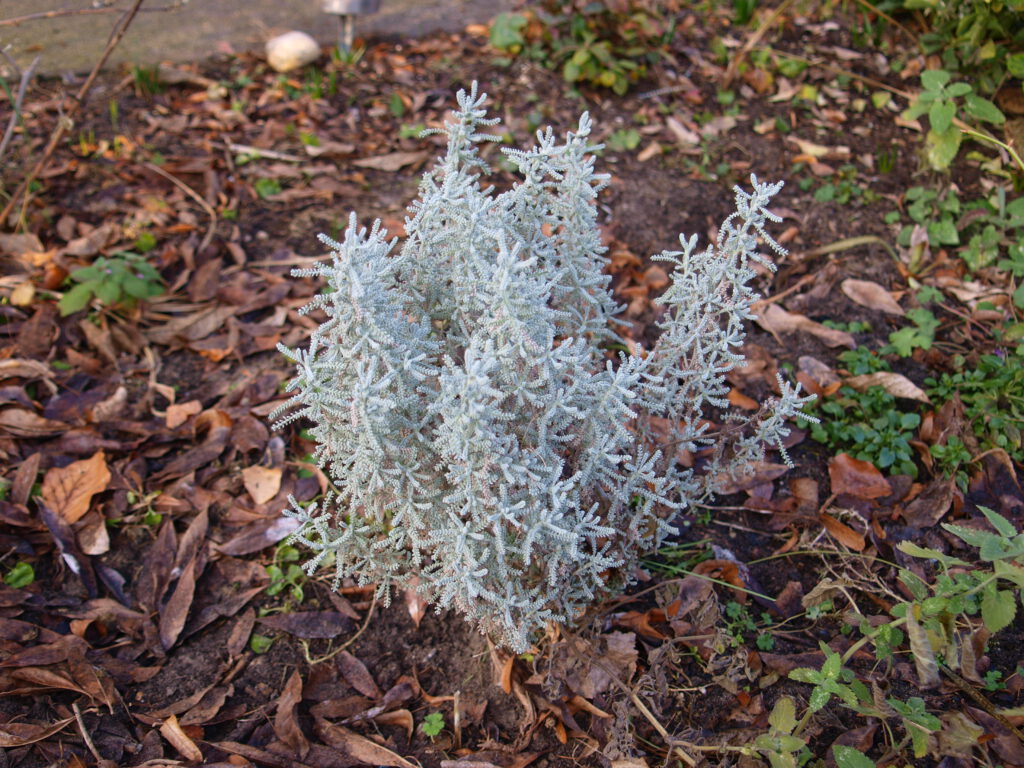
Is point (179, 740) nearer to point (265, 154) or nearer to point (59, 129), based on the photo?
point (59, 129)

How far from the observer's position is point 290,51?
4.32m

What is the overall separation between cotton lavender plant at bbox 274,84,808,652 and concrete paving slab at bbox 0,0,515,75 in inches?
129

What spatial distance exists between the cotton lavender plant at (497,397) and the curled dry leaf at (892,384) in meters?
0.98

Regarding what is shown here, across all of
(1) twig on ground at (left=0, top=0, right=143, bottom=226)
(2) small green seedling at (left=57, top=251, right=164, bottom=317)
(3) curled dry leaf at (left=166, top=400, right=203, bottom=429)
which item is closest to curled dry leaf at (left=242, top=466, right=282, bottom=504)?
(3) curled dry leaf at (left=166, top=400, right=203, bottom=429)

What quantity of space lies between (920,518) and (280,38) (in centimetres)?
394

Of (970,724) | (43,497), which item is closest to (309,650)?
(43,497)

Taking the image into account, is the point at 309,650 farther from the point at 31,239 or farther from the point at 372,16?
the point at 372,16

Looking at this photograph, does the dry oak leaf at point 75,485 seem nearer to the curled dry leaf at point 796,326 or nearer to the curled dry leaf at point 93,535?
the curled dry leaf at point 93,535

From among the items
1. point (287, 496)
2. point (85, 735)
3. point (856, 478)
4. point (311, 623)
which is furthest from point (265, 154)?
point (856, 478)

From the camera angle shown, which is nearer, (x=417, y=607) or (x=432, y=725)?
(x=432, y=725)

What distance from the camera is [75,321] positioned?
3.09m

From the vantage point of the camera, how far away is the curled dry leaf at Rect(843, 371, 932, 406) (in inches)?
107

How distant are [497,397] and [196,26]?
4.31m

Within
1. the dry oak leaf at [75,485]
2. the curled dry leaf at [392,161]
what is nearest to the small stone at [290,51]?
the curled dry leaf at [392,161]
